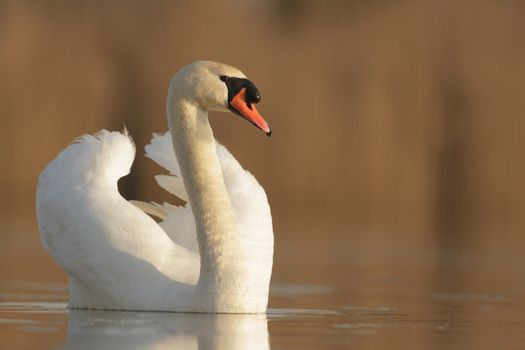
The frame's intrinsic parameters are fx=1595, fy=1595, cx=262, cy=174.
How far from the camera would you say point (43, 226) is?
8742 millimetres

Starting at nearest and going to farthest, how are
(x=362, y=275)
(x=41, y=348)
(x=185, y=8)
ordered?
(x=41, y=348) → (x=362, y=275) → (x=185, y=8)

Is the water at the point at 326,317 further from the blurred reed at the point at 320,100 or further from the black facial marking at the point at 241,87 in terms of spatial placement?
the blurred reed at the point at 320,100

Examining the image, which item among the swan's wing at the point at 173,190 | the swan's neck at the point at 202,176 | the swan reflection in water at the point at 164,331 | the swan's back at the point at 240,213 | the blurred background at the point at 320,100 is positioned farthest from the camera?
the blurred background at the point at 320,100

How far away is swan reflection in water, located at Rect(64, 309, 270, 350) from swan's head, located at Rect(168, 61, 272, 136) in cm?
102

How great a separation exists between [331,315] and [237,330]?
120cm

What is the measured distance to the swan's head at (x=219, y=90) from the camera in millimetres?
8078

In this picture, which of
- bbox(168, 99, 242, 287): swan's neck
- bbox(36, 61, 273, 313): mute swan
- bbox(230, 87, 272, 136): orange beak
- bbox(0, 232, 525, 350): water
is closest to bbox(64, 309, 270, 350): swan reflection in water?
bbox(0, 232, 525, 350): water

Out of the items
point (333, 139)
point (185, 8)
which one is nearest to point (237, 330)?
point (333, 139)

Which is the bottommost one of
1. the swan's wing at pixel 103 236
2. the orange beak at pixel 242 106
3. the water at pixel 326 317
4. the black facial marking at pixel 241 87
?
the water at pixel 326 317

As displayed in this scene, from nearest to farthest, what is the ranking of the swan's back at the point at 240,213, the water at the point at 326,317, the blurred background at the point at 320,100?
1. the water at the point at 326,317
2. the swan's back at the point at 240,213
3. the blurred background at the point at 320,100

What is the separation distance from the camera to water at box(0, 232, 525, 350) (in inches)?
267

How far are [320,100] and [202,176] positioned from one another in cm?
999

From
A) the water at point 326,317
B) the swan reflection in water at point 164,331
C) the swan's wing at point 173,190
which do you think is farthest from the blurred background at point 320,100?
the swan reflection in water at point 164,331

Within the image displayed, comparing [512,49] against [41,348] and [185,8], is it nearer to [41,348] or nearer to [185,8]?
[185,8]
